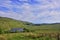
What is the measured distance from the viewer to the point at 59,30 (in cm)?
621

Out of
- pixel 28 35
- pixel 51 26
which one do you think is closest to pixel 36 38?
pixel 28 35

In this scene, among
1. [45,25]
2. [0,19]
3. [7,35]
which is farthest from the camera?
[0,19]

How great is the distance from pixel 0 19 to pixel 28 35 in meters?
2.49

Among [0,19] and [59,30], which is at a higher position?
[0,19]

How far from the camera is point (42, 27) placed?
618cm

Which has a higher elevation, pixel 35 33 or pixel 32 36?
pixel 35 33

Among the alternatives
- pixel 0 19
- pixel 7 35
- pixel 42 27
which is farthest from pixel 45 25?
pixel 0 19

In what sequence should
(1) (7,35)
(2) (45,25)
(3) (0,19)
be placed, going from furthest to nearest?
(3) (0,19) → (2) (45,25) → (1) (7,35)

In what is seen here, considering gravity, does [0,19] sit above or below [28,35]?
above

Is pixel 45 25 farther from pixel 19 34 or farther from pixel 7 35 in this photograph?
pixel 7 35

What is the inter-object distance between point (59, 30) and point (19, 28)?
1672 millimetres

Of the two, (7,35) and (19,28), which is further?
(19,28)

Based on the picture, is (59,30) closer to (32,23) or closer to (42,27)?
(42,27)

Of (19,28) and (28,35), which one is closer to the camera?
(28,35)
